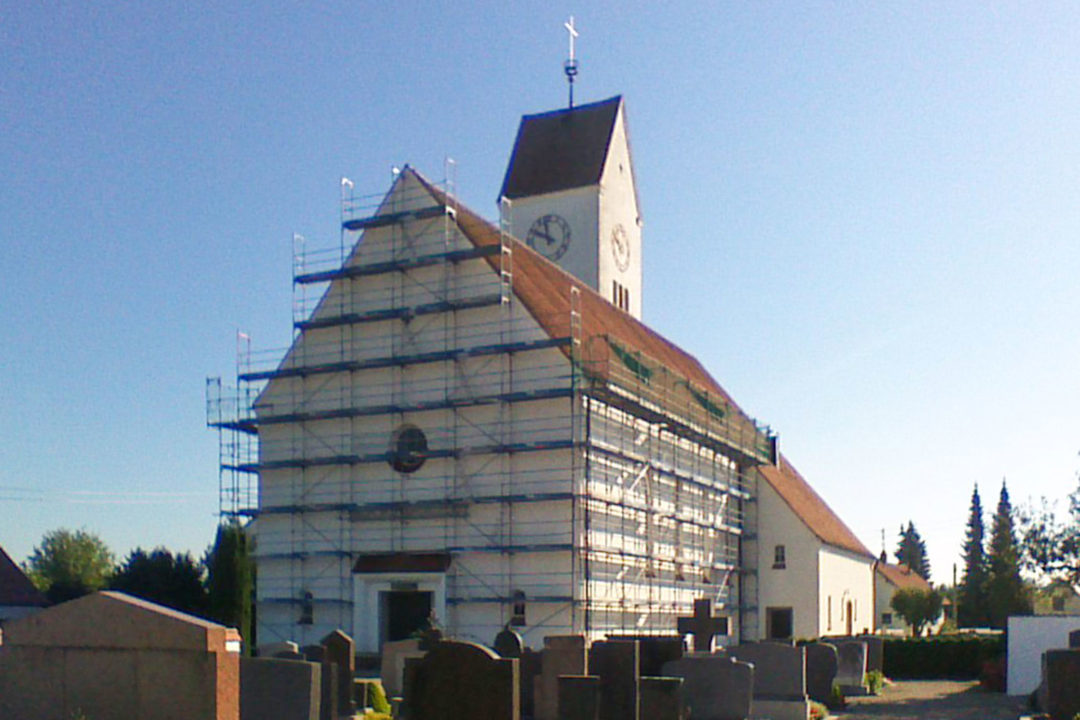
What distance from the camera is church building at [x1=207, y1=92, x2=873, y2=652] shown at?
31719 mm

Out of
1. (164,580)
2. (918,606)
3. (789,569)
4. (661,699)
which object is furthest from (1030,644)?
(918,606)

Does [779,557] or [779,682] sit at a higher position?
[779,557]

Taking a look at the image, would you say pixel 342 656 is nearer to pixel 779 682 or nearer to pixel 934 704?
pixel 779 682

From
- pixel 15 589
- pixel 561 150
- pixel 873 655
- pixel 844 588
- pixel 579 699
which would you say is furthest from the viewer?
pixel 561 150

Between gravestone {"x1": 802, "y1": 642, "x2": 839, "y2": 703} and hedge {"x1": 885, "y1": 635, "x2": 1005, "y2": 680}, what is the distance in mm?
11400

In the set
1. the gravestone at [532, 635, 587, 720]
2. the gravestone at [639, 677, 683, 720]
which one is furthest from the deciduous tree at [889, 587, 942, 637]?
the gravestone at [639, 677, 683, 720]

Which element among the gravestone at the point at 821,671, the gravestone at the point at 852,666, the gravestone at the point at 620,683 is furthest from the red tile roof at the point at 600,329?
the gravestone at the point at 620,683

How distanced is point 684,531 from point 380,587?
10.2 metres

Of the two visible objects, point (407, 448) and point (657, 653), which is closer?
point (657, 653)

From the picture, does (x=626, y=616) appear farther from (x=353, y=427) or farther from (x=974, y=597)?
(x=974, y=597)

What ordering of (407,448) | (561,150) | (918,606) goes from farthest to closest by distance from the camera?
(918,606) → (561,150) → (407,448)

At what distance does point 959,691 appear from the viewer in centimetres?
2989

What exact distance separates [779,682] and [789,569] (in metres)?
21.5

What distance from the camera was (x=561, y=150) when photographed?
4747 cm
